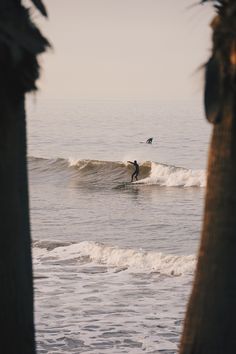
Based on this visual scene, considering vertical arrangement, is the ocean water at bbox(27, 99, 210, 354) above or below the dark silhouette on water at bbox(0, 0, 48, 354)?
below

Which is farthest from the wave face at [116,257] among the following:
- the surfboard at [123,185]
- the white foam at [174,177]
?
the white foam at [174,177]

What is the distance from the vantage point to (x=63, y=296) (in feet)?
55.7

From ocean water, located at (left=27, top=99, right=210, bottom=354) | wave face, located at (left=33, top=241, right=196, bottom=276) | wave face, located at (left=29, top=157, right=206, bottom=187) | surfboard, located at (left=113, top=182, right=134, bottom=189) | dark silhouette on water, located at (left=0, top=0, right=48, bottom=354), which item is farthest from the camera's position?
wave face, located at (left=29, top=157, right=206, bottom=187)

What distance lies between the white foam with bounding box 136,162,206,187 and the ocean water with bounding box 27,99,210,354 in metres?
0.06

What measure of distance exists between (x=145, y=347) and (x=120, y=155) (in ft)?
211

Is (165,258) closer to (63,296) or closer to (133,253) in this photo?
(133,253)

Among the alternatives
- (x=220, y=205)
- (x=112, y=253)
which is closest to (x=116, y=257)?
(x=112, y=253)

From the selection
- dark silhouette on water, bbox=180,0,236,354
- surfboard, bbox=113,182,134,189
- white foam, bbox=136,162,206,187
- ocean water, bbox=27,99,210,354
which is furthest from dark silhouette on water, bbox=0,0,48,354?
surfboard, bbox=113,182,134,189

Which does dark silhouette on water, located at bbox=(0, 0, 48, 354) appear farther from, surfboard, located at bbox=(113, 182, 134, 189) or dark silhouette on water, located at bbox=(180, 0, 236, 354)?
surfboard, located at bbox=(113, 182, 134, 189)

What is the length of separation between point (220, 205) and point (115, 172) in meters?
50.8

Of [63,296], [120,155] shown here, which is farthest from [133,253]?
[120,155]

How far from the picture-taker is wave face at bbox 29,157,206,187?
50000 millimetres

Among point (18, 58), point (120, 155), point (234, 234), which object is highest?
point (18, 58)

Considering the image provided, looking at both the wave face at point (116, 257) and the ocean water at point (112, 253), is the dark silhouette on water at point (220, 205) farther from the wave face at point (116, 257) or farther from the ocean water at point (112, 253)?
the wave face at point (116, 257)
